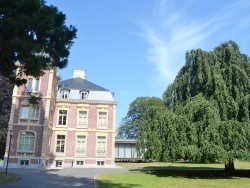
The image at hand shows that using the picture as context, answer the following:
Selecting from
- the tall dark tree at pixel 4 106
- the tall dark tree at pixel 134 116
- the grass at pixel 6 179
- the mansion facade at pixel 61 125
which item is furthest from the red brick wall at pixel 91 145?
the tall dark tree at pixel 134 116

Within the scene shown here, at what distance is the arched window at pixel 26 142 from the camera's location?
83.8 feet

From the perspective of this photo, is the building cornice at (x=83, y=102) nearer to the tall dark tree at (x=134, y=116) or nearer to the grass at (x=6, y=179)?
the grass at (x=6, y=179)

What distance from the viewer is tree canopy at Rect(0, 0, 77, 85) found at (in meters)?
9.41

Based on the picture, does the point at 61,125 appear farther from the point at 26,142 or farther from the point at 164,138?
the point at 164,138

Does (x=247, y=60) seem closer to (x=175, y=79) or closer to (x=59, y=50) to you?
(x=175, y=79)

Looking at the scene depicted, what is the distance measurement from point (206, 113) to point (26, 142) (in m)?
17.1

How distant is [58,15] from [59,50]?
1357 millimetres

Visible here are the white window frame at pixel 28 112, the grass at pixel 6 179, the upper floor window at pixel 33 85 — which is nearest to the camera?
the grass at pixel 6 179

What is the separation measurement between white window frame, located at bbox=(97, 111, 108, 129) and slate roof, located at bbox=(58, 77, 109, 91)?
10.9 feet

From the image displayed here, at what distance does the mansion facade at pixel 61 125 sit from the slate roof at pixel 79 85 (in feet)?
0.37

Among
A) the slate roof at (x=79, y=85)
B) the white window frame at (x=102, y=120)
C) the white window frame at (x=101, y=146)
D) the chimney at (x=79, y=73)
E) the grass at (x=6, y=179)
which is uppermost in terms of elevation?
the chimney at (x=79, y=73)

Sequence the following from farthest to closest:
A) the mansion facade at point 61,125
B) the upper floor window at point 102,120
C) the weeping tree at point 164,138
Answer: the upper floor window at point 102,120 → the mansion facade at point 61,125 → the weeping tree at point 164,138

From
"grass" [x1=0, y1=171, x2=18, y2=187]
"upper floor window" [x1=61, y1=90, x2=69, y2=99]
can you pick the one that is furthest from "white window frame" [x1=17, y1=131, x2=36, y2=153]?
"grass" [x1=0, y1=171, x2=18, y2=187]

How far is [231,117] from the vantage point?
18438 mm
